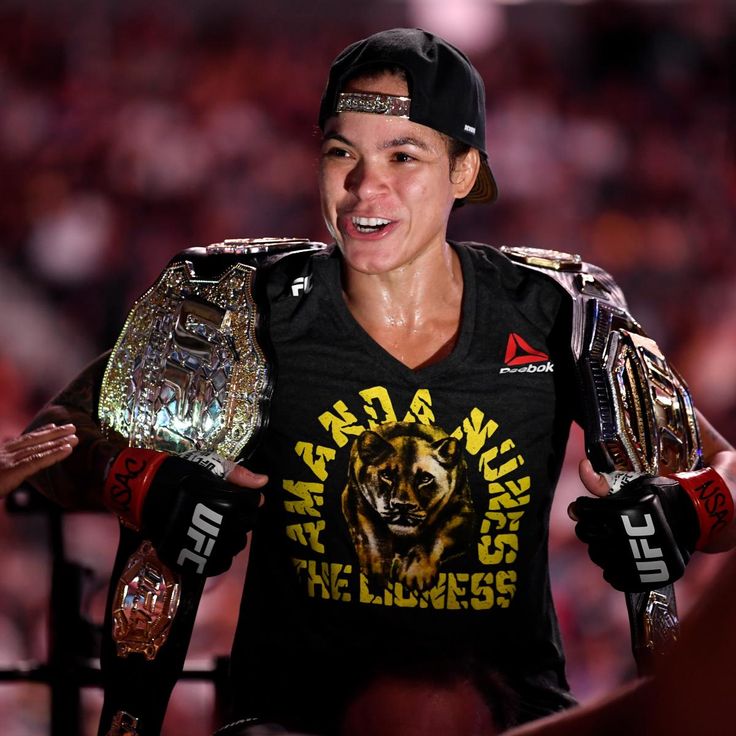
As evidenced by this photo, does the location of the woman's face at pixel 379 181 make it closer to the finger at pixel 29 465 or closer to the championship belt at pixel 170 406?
the championship belt at pixel 170 406

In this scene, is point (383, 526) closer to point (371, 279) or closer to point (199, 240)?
point (371, 279)

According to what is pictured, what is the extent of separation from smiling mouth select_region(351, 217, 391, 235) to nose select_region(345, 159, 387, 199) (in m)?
0.04

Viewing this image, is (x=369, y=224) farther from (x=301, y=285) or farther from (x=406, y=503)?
(x=406, y=503)

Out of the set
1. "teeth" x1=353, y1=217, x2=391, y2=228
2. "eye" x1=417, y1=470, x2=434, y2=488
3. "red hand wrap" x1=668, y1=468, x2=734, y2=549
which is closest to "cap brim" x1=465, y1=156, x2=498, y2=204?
"teeth" x1=353, y1=217, x2=391, y2=228

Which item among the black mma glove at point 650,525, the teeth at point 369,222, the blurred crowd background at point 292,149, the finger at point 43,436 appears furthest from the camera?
the blurred crowd background at point 292,149

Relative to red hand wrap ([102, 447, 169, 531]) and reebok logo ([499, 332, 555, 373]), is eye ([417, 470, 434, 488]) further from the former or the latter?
red hand wrap ([102, 447, 169, 531])

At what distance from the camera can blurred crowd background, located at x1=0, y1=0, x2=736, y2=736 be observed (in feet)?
14.0

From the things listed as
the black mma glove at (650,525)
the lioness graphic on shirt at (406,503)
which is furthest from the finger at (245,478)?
the black mma glove at (650,525)

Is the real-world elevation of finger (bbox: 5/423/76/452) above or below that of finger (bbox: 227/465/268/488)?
above

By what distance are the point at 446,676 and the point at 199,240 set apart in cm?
298

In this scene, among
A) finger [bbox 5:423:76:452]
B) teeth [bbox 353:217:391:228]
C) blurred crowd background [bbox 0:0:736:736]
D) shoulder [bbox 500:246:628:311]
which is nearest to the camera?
finger [bbox 5:423:76:452]

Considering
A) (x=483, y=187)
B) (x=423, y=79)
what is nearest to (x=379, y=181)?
(x=423, y=79)

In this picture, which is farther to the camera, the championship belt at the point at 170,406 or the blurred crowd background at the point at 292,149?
the blurred crowd background at the point at 292,149

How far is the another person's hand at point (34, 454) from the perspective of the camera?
5.52 feet
